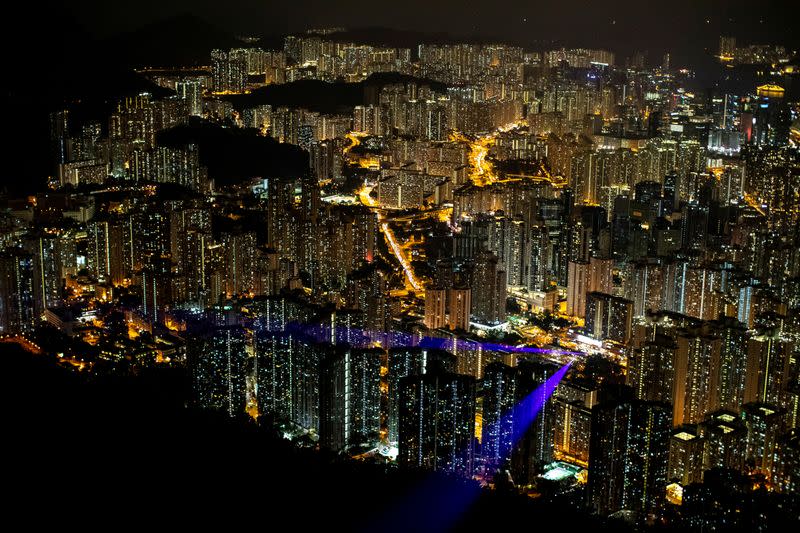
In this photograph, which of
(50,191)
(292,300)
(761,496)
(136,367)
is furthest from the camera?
(50,191)

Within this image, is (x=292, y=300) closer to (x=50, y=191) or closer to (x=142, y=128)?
(x=50, y=191)

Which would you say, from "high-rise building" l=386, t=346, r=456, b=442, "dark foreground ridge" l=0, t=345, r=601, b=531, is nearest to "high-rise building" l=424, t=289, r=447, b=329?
"high-rise building" l=386, t=346, r=456, b=442

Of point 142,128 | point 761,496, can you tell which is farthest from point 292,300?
point 142,128

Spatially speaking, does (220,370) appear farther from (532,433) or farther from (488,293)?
(488,293)

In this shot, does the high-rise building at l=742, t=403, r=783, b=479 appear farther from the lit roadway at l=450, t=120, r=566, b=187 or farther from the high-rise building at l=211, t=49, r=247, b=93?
the high-rise building at l=211, t=49, r=247, b=93

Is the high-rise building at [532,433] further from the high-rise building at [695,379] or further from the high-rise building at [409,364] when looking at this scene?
the high-rise building at [695,379]

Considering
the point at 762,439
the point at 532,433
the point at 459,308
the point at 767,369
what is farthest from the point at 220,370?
the point at 767,369

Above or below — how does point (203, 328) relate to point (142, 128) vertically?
below

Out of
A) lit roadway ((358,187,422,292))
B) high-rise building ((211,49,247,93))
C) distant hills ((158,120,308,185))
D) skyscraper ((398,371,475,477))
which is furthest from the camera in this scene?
high-rise building ((211,49,247,93))
